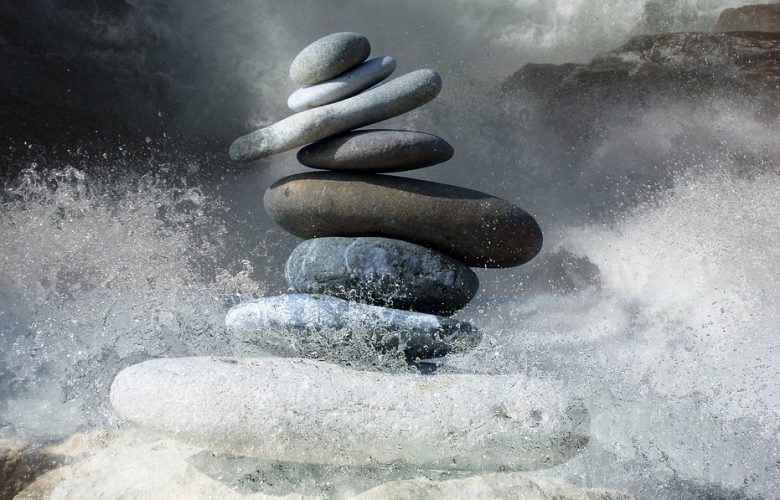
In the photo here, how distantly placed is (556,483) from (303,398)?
1081mm

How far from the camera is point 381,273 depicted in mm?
3561

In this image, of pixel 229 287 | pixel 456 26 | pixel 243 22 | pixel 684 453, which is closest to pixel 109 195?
pixel 229 287

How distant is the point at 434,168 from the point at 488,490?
6474 millimetres

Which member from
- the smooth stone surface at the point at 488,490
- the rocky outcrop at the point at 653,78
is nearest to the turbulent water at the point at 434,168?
the rocky outcrop at the point at 653,78

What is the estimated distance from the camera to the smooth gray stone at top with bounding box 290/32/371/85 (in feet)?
12.2

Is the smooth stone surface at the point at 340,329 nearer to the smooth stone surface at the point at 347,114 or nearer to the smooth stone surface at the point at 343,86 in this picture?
the smooth stone surface at the point at 347,114

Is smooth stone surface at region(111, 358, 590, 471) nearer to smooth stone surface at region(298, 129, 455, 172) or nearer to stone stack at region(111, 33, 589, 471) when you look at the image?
stone stack at region(111, 33, 589, 471)

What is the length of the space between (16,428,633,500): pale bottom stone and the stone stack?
9 cm

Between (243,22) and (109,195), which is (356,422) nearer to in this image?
(109,195)

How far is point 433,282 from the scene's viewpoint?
363 centimetres

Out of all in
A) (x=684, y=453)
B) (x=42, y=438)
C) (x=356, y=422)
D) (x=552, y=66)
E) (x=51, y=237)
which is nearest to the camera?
(x=356, y=422)

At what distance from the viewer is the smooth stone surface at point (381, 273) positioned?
357 centimetres

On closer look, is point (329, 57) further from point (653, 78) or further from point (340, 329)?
point (653, 78)

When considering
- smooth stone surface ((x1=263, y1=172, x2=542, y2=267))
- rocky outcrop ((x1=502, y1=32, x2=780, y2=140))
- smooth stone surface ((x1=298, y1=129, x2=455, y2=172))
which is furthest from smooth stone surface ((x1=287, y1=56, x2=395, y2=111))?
rocky outcrop ((x1=502, y1=32, x2=780, y2=140))
